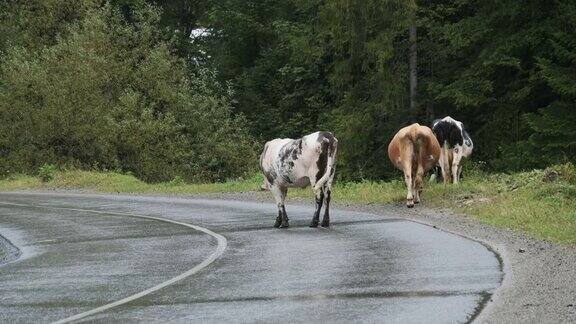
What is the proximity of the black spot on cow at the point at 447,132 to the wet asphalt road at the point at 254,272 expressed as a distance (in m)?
4.57

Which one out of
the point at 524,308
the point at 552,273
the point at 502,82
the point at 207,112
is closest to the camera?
the point at 524,308

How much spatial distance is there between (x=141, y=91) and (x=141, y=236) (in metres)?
30.1

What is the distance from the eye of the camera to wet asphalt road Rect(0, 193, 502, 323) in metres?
7.93

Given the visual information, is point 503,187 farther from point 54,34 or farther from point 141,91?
point 54,34

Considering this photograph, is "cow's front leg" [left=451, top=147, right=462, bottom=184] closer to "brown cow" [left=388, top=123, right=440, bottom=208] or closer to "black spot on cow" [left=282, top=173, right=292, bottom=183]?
"brown cow" [left=388, top=123, right=440, bottom=208]

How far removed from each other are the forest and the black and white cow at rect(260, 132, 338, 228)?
498 inches

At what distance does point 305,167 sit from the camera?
15508 mm

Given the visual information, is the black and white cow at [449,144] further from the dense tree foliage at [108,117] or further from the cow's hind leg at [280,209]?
the dense tree foliage at [108,117]

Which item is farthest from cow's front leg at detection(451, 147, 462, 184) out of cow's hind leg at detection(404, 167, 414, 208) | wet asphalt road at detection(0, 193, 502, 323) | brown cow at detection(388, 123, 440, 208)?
wet asphalt road at detection(0, 193, 502, 323)

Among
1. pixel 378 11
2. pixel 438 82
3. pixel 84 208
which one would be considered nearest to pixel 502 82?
pixel 438 82

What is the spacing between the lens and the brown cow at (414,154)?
61.5 ft

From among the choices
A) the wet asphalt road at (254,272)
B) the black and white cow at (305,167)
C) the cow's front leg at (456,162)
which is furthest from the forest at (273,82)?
the wet asphalt road at (254,272)

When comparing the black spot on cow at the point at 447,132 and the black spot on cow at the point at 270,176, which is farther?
the black spot on cow at the point at 447,132

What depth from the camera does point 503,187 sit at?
61.9 feet
